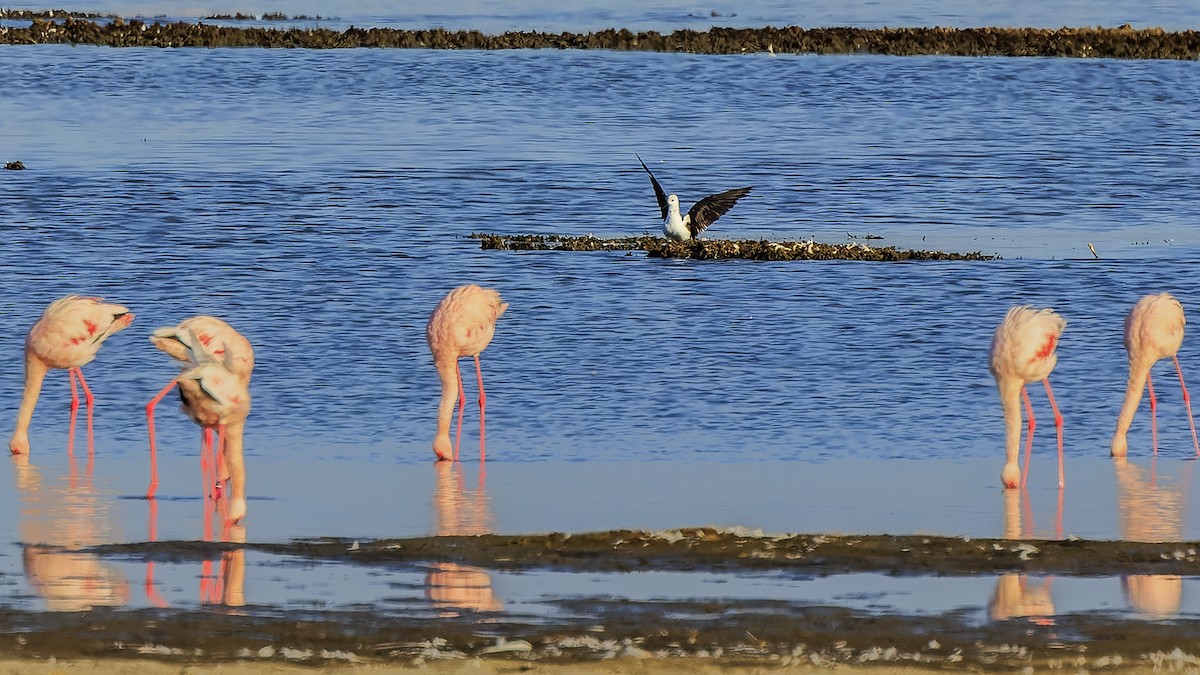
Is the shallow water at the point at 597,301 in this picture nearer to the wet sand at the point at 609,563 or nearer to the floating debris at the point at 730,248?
the wet sand at the point at 609,563

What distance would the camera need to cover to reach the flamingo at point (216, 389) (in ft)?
34.2

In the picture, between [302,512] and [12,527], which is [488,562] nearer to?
[302,512]

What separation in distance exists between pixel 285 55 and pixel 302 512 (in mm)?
49973

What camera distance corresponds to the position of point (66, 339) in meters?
12.6

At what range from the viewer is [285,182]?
31.5 m

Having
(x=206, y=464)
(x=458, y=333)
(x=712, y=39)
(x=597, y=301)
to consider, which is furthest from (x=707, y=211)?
(x=712, y=39)

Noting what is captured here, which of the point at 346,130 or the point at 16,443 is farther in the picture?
the point at 346,130

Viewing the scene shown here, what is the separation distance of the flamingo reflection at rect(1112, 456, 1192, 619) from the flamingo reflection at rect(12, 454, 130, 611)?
172 inches

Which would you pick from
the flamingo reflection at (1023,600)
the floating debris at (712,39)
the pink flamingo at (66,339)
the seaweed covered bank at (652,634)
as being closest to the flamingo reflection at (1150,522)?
the seaweed covered bank at (652,634)

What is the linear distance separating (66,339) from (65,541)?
2952 millimetres

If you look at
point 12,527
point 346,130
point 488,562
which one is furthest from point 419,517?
point 346,130

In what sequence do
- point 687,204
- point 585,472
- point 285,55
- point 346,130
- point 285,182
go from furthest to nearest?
1. point 285,55
2. point 346,130
3. point 285,182
4. point 687,204
5. point 585,472

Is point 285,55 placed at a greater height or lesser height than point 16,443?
greater

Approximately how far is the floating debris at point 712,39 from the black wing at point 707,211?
3689 centimetres
